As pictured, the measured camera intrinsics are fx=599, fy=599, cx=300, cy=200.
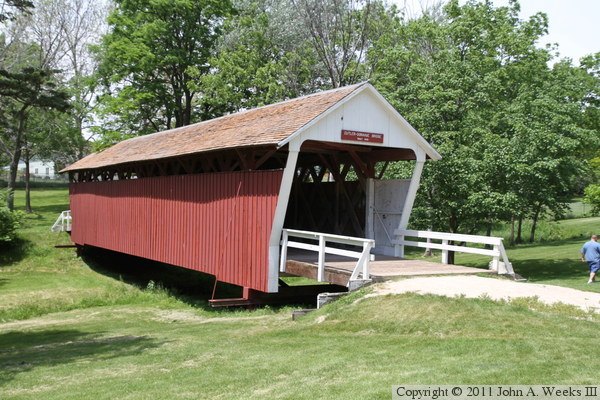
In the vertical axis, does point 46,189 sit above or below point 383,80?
below

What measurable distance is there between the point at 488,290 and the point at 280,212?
14.4 ft

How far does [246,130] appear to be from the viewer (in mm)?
13695

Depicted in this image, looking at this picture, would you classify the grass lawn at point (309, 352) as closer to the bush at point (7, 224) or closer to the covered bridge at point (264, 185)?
the covered bridge at point (264, 185)

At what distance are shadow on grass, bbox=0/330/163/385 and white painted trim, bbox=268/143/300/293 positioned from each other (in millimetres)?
3036

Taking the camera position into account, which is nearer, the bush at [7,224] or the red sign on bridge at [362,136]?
the red sign on bridge at [362,136]

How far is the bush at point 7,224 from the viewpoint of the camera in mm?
24375

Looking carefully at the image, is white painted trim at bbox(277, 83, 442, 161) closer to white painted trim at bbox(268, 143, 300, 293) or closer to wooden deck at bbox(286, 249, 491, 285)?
white painted trim at bbox(268, 143, 300, 293)

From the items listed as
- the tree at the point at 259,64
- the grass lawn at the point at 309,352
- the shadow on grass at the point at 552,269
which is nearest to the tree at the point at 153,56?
the tree at the point at 259,64

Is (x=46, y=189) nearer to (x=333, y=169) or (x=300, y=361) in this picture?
(x=333, y=169)

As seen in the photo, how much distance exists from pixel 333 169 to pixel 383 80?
781 centimetres

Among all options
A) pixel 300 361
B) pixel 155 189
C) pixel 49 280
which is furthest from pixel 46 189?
pixel 300 361

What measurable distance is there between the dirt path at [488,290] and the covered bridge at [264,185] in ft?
9.83

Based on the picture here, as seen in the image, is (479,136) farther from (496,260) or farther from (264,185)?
(264,185)

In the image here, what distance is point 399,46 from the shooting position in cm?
2322
